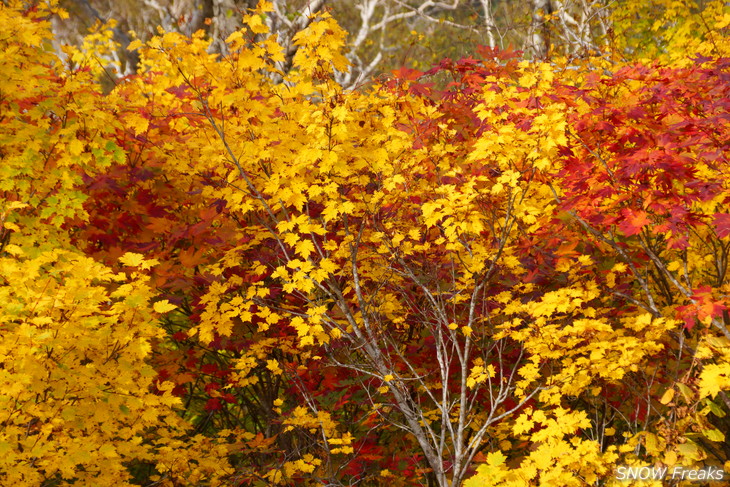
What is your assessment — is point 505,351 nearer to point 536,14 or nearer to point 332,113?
point 332,113

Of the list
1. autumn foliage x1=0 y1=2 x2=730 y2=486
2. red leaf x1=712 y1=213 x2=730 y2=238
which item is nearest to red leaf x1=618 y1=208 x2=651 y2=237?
autumn foliage x1=0 y1=2 x2=730 y2=486

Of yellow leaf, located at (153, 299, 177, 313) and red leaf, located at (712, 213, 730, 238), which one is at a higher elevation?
red leaf, located at (712, 213, 730, 238)

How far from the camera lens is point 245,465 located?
21.1 ft

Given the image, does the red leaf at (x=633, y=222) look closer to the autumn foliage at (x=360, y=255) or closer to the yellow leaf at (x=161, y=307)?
the autumn foliage at (x=360, y=255)

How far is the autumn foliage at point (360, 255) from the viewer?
4.14 meters

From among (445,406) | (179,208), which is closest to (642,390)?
(445,406)

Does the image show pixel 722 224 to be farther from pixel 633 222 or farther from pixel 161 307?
pixel 161 307

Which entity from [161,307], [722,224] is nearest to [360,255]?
[161,307]

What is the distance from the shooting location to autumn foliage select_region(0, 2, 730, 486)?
13.6ft

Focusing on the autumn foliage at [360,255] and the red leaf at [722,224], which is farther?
the autumn foliage at [360,255]

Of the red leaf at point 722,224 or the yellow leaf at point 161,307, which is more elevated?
the red leaf at point 722,224

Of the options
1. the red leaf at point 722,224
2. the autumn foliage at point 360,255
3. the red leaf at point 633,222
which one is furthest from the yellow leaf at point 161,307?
the red leaf at point 722,224

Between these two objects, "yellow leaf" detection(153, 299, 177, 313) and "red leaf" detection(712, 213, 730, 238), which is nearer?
"red leaf" detection(712, 213, 730, 238)

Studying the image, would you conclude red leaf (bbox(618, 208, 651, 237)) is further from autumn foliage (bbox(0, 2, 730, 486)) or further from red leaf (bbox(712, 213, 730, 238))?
Answer: red leaf (bbox(712, 213, 730, 238))
